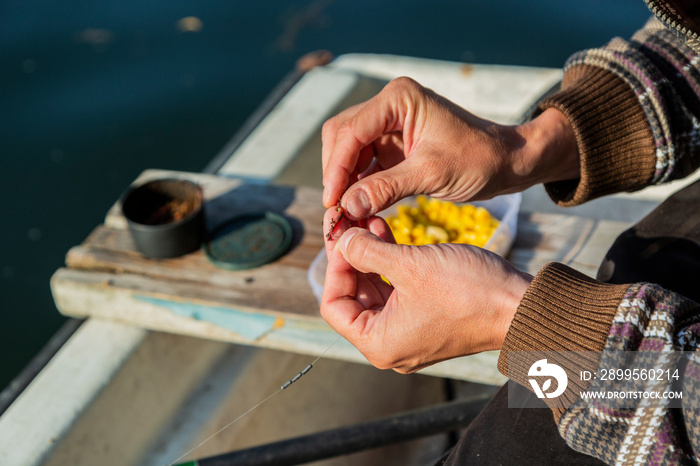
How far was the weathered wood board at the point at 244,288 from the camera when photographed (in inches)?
69.6

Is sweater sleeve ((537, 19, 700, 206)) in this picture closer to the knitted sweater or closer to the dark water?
the knitted sweater

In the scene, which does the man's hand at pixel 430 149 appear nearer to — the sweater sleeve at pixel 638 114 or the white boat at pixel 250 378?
the sweater sleeve at pixel 638 114

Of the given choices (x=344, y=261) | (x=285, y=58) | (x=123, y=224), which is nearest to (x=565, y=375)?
(x=344, y=261)

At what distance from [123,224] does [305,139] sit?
88 cm

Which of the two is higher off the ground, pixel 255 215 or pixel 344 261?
pixel 344 261

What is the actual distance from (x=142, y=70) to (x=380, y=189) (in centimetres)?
361

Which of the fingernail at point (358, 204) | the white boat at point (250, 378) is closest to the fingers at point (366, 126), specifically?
the fingernail at point (358, 204)

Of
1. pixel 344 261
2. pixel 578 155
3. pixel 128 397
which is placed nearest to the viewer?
pixel 344 261

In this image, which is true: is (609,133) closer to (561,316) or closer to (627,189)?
(627,189)

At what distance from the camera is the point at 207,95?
167 inches

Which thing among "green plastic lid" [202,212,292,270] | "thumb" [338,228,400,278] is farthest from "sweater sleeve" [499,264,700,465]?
"green plastic lid" [202,212,292,270]

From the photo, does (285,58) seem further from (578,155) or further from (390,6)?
(578,155)

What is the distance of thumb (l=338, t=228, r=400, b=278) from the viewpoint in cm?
117

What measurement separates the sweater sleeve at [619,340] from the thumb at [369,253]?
0.26 meters
